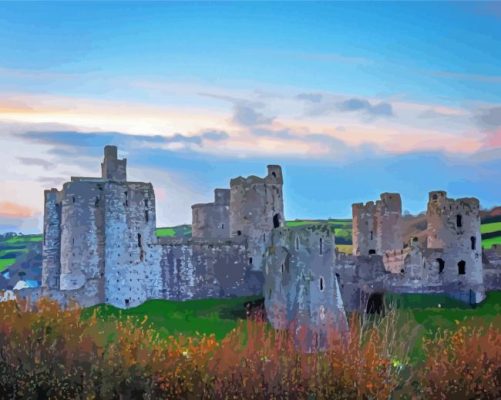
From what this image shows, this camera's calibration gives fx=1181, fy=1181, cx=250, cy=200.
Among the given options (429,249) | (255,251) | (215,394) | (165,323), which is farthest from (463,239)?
(215,394)

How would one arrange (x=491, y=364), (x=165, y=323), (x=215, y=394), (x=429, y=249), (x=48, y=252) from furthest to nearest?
(x=429, y=249) → (x=48, y=252) → (x=165, y=323) → (x=491, y=364) → (x=215, y=394)

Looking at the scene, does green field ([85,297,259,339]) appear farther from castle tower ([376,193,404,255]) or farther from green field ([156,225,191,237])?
green field ([156,225,191,237])

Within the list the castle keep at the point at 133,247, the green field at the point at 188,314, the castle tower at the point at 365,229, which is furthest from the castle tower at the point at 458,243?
the green field at the point at 188,314

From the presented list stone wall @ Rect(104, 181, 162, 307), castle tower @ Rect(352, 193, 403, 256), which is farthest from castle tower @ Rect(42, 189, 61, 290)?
castle tower @ Rect(352, 193, 403, 256)

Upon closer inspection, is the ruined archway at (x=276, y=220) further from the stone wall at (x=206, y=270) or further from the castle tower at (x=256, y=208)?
the stone wall at (x=206, y=270)

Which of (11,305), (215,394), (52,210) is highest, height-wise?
(52,210)

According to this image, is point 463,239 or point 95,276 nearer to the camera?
point 95,276

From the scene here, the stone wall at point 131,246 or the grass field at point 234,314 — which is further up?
the stone wall at point 131,246

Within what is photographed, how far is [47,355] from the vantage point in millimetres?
51719

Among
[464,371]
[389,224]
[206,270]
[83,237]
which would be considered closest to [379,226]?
[389,224]

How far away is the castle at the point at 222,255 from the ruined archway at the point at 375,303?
0.10m

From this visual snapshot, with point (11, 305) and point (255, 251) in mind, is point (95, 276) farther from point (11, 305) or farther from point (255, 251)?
point (11, 305)

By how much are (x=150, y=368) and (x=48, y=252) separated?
29.0m

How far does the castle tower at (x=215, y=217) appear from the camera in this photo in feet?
296
